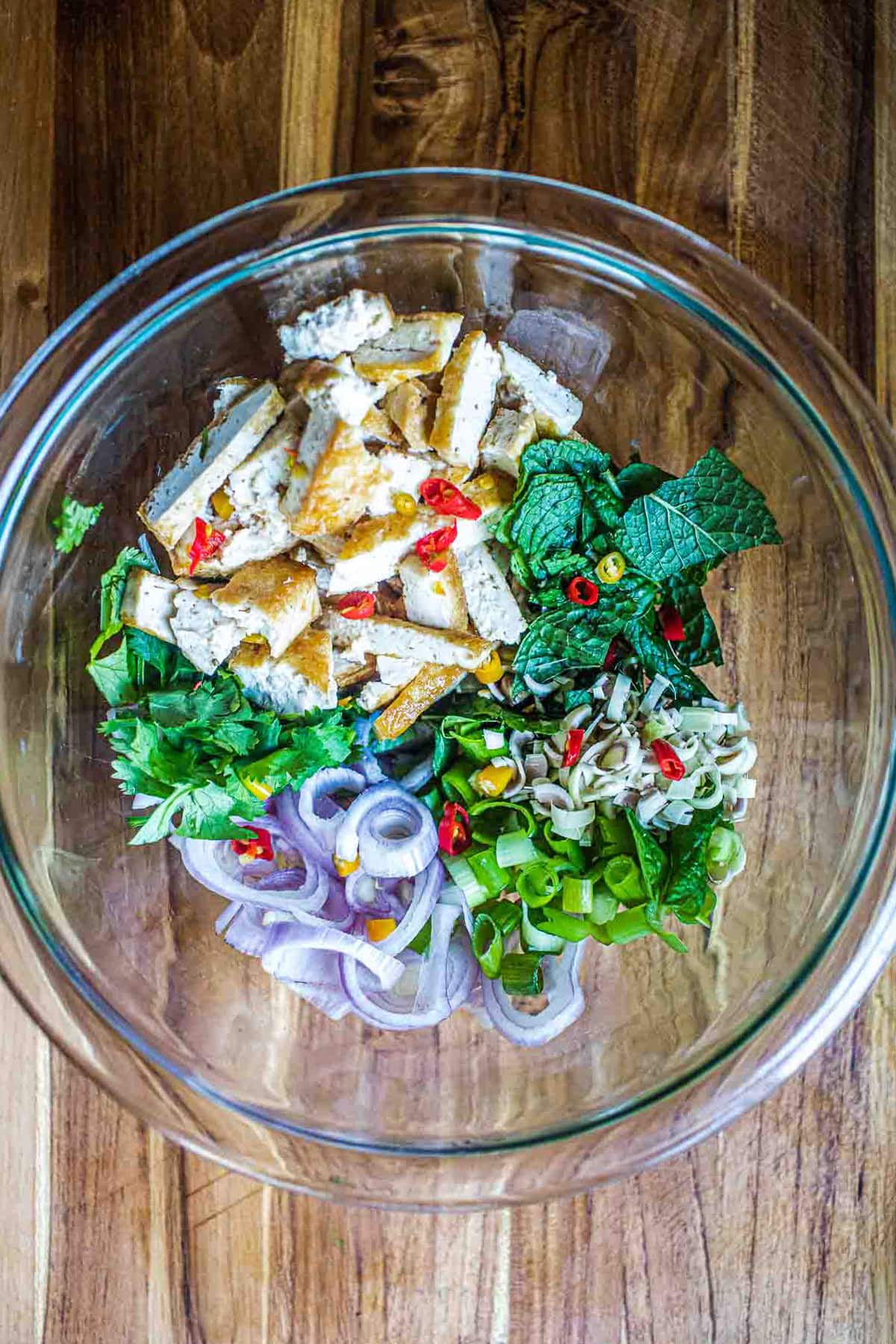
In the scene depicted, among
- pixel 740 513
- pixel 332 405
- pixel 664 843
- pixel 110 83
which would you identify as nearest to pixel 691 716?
pixel 664 843

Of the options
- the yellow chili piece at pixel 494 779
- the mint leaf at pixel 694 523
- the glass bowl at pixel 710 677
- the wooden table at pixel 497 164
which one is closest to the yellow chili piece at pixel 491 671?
the yellow chili piece at pixel 494 779

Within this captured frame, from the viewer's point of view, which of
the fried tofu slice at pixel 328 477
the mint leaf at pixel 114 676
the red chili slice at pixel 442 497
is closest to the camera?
the fried tofu slice at pixel 328 477

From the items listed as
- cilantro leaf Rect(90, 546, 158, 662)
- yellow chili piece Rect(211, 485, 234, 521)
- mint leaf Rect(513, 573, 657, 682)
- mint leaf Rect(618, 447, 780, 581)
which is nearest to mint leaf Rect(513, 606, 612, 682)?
mint leaf Rect(513, 573, 657, 682)

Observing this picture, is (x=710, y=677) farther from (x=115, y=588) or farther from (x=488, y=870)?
(x=115, y=588)

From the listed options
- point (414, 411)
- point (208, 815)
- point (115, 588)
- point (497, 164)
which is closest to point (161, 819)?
point (208, 815)

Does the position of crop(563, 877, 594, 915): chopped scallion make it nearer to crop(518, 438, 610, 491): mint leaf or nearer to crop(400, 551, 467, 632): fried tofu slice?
crop(400, 551, 467, 632): fried tofu slice

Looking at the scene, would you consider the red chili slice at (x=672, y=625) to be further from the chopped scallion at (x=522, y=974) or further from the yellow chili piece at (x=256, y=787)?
the yellow chili piece at (x=256, y=787)
